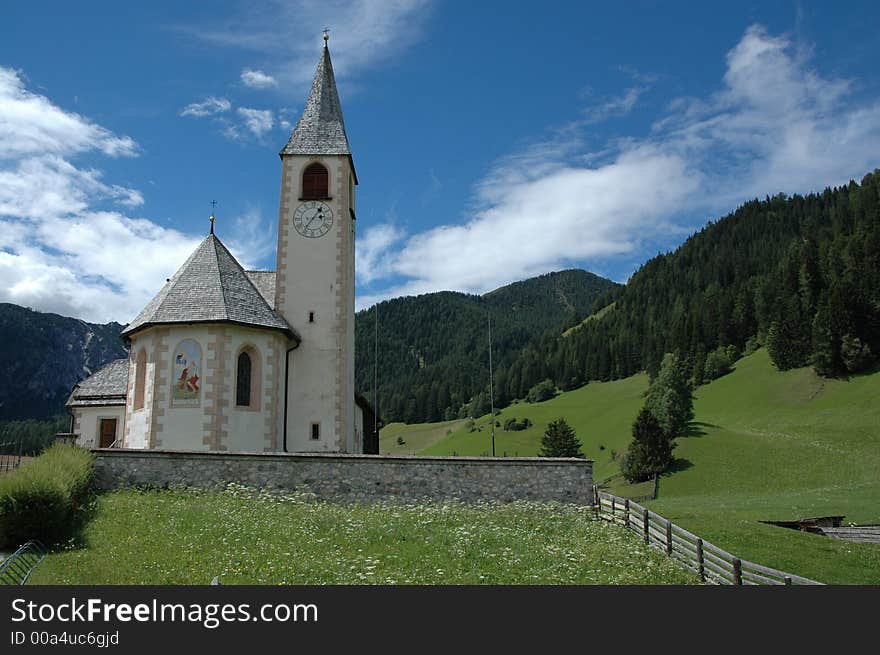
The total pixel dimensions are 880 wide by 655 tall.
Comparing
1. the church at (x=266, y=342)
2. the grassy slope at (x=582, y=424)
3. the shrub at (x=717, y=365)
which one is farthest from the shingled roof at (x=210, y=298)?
the shrub at (x=717, y=365)

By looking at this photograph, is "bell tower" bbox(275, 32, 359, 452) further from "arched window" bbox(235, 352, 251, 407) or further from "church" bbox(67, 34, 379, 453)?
"arched window" bbox(235, 352, 251, 407)

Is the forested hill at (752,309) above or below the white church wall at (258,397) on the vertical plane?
above

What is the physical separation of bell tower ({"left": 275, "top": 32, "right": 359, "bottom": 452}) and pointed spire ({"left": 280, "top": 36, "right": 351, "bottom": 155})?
5cm

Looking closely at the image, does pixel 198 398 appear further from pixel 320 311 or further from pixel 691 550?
pixel 691 550

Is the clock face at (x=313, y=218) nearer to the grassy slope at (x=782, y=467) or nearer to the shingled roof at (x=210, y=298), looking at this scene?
the shingled roof at (x=210, y=298)

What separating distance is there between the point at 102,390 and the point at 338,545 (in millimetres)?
27955

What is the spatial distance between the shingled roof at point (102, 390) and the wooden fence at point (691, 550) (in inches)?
1092

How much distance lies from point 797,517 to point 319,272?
23.7m

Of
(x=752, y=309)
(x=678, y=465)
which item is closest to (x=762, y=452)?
(x=678, y=465)

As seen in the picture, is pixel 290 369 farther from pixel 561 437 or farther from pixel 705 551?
pixel 561 437

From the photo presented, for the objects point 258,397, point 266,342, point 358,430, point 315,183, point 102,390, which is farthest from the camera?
point 358,430

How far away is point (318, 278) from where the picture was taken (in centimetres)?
3697

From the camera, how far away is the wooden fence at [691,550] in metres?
15.9

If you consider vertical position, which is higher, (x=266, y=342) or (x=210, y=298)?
(x=210, y=298)
